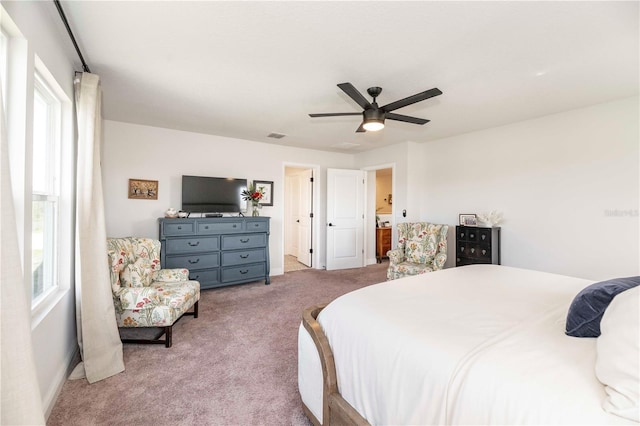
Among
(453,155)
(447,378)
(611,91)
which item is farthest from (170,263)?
(611,91)

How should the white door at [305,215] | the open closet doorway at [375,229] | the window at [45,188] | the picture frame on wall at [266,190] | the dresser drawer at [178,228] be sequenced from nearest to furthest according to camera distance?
the window at [45,188] < the dresser drawer at [178,228] < the picture frame on wall at [266,190] < the white door at [305,215] < the open closet doorway at [375,229]

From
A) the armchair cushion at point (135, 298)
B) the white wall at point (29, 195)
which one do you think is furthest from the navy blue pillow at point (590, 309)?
the armchair cushion at point (135, 298)

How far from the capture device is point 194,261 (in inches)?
154

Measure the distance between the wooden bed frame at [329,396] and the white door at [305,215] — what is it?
169 inches

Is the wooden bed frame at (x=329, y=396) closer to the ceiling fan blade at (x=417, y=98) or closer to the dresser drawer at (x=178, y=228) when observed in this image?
the ceiling fan blade at (x=417, y=98)

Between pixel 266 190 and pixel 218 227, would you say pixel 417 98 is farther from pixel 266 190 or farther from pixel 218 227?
pixel 266 190

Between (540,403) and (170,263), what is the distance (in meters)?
3.96

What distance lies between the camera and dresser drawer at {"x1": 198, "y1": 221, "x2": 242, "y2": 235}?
13.1 feet

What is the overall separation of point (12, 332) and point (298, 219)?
5.66 meters

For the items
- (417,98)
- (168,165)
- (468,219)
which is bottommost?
(468,219)

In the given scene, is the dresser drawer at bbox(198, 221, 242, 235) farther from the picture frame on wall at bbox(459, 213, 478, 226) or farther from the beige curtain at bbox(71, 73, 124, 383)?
the picture frame on wall at bbox(459, 213, 478, 226)

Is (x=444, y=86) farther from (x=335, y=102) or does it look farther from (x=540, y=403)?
(x=540, y=403)

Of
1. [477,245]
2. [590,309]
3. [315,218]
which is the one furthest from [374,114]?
[315,218]

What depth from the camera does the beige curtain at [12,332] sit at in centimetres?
94
